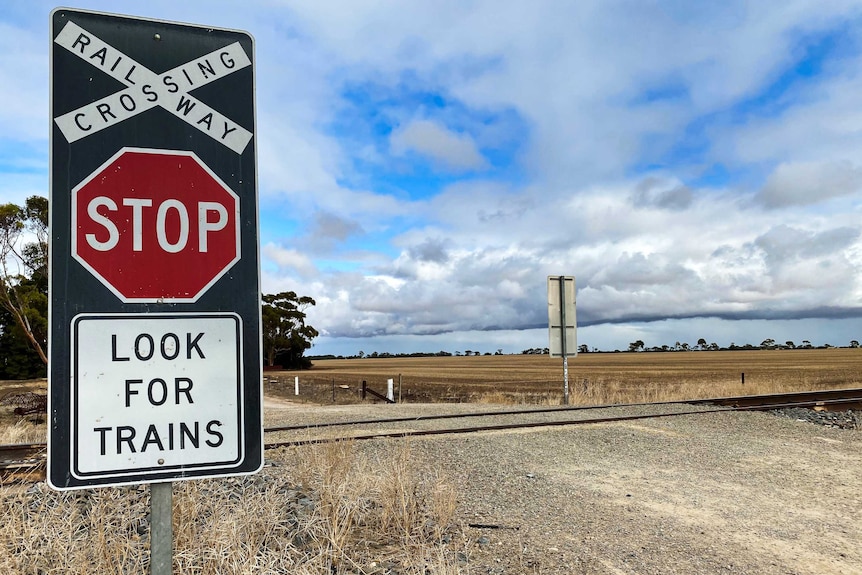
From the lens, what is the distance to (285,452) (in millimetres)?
8594

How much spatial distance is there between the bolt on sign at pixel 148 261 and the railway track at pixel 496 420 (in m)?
5.29

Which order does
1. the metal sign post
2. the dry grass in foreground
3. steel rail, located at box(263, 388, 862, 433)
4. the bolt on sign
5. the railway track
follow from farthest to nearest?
the metal sign post → steel rail, located at box(263, 388, 862, 433) → the railway track → the dry grass in foreground → the bolt on sign

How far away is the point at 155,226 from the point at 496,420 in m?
11.3

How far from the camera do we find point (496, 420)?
12.6 m

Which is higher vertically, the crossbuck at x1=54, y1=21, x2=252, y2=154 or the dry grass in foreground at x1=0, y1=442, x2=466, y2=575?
the crossbuck at x1=54, y1=21, x2=252, y2=154

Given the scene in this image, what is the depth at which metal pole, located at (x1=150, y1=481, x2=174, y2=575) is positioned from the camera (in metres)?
1.90

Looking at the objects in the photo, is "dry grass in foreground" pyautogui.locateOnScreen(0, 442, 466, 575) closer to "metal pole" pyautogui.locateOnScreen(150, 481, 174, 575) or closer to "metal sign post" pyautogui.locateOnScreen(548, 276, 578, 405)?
"metal pole" pyautogui.locateOnScreen(150, 481, 174, 575)

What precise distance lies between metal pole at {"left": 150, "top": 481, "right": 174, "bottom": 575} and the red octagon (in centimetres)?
63

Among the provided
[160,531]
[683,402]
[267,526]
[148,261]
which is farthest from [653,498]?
[683,402]

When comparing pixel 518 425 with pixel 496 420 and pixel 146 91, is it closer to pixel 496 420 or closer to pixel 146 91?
pixel 496 420

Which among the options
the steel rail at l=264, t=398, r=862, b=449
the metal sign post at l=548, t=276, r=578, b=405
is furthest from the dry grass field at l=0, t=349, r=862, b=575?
the metal sign post at l=548, t=276, r=578, b=405

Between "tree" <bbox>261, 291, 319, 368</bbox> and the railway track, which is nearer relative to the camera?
the railway track

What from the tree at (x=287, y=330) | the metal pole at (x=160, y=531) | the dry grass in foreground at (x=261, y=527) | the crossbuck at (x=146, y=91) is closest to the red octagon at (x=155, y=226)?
the crossbuck at (x=146, y=91)

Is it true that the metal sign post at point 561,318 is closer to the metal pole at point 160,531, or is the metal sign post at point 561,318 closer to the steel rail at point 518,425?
the steel rail at point 518,425
